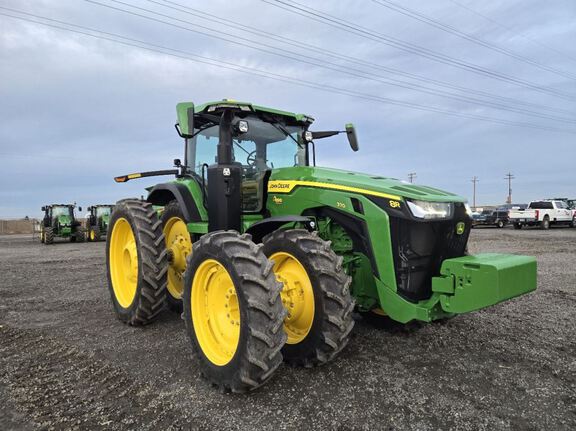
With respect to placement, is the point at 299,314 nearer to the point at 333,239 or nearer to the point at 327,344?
the point at 327,344

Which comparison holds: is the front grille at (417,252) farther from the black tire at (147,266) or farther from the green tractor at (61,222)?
the green tractor at (61,222)

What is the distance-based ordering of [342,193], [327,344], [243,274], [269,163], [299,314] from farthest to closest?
[269,163]
[342,193]
[299,314]
[327,344]
[243,274]

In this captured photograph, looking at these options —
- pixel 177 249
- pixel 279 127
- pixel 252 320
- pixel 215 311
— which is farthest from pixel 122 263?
pixel 252 320

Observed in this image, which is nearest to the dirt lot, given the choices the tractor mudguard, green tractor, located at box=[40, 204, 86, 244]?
the tractor mudguard

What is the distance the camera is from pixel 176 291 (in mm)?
5707

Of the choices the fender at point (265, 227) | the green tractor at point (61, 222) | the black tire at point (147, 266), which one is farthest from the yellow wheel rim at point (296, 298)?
the green tractor at point (61, 222)

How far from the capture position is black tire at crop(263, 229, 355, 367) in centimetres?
338

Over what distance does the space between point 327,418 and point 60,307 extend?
5.18 metres

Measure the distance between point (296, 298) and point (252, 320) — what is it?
2.20 feet

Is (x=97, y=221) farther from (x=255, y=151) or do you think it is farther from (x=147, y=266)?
(x=255, y=151)

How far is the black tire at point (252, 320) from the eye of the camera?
3.03m

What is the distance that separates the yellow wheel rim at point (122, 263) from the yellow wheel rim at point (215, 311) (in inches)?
82.3

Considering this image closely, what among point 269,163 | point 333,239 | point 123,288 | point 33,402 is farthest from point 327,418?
point 123,288

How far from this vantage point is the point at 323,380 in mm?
3461
